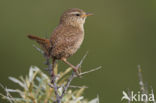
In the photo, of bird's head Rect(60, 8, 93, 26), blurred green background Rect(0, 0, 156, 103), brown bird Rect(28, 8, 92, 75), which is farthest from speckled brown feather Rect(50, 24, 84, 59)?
blurred green background Rect(0, 0, 156, 103)

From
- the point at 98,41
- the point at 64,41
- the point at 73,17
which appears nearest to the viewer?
the point at 64,41

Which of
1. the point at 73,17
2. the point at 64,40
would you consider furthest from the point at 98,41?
the point at 64,40

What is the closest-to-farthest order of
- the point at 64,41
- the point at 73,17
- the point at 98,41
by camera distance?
the point at 64,41 → the point at 73,17 → the point at 98,41

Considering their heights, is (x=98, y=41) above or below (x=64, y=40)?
below

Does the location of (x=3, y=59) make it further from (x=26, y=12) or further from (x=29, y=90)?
(x=29, y=90)

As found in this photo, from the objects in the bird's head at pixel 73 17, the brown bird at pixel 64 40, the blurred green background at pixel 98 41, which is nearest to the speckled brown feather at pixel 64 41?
the brown bird at pixel 64 40

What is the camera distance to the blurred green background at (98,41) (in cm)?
520

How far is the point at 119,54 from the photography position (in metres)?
5.44

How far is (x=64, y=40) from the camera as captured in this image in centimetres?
264

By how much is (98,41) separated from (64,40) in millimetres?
3269

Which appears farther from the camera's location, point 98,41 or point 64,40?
point 98,41

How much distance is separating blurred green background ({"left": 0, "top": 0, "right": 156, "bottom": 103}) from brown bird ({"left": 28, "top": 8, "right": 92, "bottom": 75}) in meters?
1.93

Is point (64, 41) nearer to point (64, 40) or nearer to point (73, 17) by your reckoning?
point (64, 40)

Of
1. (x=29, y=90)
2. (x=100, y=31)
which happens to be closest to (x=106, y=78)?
(x=100, y=31)
